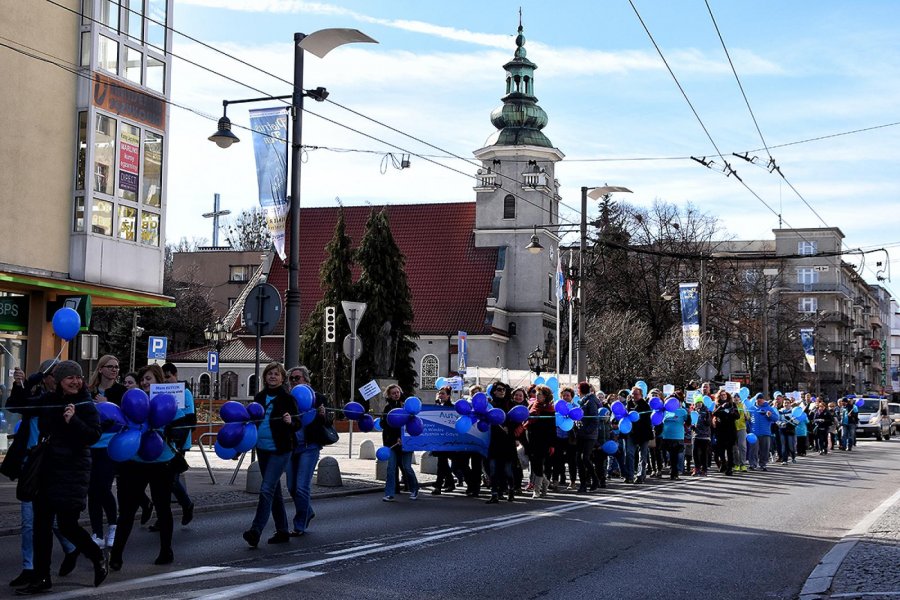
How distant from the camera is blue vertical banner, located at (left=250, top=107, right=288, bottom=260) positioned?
18.6 m

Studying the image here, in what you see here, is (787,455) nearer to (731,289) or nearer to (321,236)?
(731,289)

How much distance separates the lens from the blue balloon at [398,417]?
640 inches

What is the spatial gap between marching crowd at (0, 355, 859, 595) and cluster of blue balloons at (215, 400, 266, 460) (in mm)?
111

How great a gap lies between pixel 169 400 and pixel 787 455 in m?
25.3

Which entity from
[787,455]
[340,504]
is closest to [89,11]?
[340,504]

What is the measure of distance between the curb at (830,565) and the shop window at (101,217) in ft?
47.2

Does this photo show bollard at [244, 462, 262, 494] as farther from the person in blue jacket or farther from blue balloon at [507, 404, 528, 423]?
the person in blue jacket

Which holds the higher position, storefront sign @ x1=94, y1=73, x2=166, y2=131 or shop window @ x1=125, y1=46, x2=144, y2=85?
shop window @ x1=125, y1=46, x2=144, y2=85

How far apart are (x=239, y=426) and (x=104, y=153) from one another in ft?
39.4

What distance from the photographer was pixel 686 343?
4372 centimetres

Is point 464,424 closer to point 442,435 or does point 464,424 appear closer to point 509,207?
point 442,435

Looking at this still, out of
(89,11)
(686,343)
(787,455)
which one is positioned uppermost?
(89,11)

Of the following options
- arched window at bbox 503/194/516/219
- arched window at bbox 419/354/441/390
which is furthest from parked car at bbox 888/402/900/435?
arched window at bbox 419/354/441/390

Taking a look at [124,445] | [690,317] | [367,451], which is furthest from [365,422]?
[690,317]
